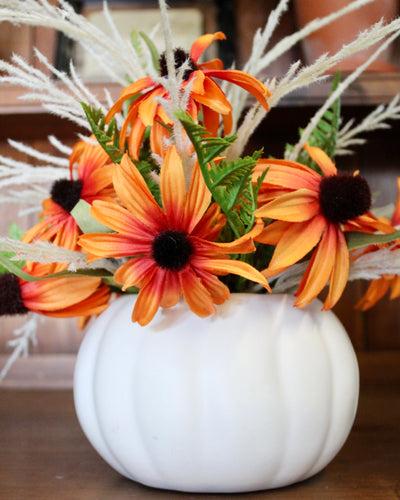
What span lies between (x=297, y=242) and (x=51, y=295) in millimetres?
176

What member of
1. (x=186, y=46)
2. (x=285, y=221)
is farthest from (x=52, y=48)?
(x=285, y=221)

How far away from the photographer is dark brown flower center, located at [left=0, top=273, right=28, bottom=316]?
1.26 ft

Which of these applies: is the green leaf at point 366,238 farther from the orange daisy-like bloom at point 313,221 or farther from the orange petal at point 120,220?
the orange petal at point 120,220

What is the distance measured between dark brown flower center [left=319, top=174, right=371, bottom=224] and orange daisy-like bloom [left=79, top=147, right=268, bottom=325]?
0.05 m

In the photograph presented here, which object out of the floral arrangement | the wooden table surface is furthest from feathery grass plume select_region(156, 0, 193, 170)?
the wooden table surface

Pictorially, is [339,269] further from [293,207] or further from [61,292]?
[61,292]

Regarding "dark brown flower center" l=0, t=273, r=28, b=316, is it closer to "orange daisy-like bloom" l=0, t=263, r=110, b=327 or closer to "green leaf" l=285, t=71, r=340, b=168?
"orange daisy-like bloom" l=0, t=263, r=110, b=327

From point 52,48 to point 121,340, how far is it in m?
0.51

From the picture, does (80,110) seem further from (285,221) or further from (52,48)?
(52,48)

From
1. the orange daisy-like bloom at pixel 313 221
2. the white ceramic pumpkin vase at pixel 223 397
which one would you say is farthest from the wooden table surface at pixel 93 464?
the orange daisy-like bloom at pixel 313 221

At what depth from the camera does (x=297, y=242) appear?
1.05ft

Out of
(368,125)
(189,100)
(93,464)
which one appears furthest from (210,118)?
(93,464)

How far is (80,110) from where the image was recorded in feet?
1.17

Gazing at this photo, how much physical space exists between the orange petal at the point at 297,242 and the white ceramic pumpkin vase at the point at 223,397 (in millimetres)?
32
